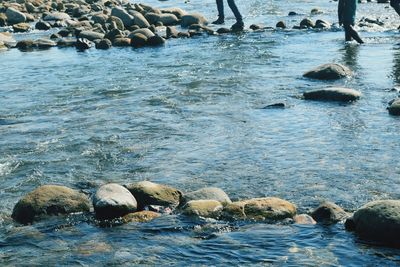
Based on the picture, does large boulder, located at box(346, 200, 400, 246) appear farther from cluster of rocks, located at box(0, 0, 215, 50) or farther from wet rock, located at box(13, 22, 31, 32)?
wet rock, located at box(13, 22, 31, 32)

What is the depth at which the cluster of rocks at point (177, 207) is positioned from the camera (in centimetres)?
597

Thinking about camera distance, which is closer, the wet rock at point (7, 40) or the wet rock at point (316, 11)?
the wet rock at point (7, 40)

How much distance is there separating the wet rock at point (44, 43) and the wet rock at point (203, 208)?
48.0 ft

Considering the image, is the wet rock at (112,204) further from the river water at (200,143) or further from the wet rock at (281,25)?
the wet rock at (281,25)

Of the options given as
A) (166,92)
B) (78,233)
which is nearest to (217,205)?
(78,233)

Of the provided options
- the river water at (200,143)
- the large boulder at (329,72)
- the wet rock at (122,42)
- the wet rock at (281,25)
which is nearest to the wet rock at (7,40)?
the river water at (200,143)

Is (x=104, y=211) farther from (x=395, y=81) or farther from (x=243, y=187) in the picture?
(x=395, y=81)

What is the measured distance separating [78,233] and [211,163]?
2.47 metres

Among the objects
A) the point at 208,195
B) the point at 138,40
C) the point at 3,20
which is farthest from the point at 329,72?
the point at 3,20

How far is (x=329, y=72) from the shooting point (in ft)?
43.0

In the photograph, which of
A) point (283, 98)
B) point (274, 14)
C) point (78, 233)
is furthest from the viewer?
point (274, 14)

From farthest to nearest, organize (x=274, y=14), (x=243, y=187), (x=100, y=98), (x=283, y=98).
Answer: (x=274, y=14)
(x=100, y=98)
(x=283, y=98)
(x=243, y=187)

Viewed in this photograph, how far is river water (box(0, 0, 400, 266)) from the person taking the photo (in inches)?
230

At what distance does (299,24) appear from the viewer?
22.1 m
